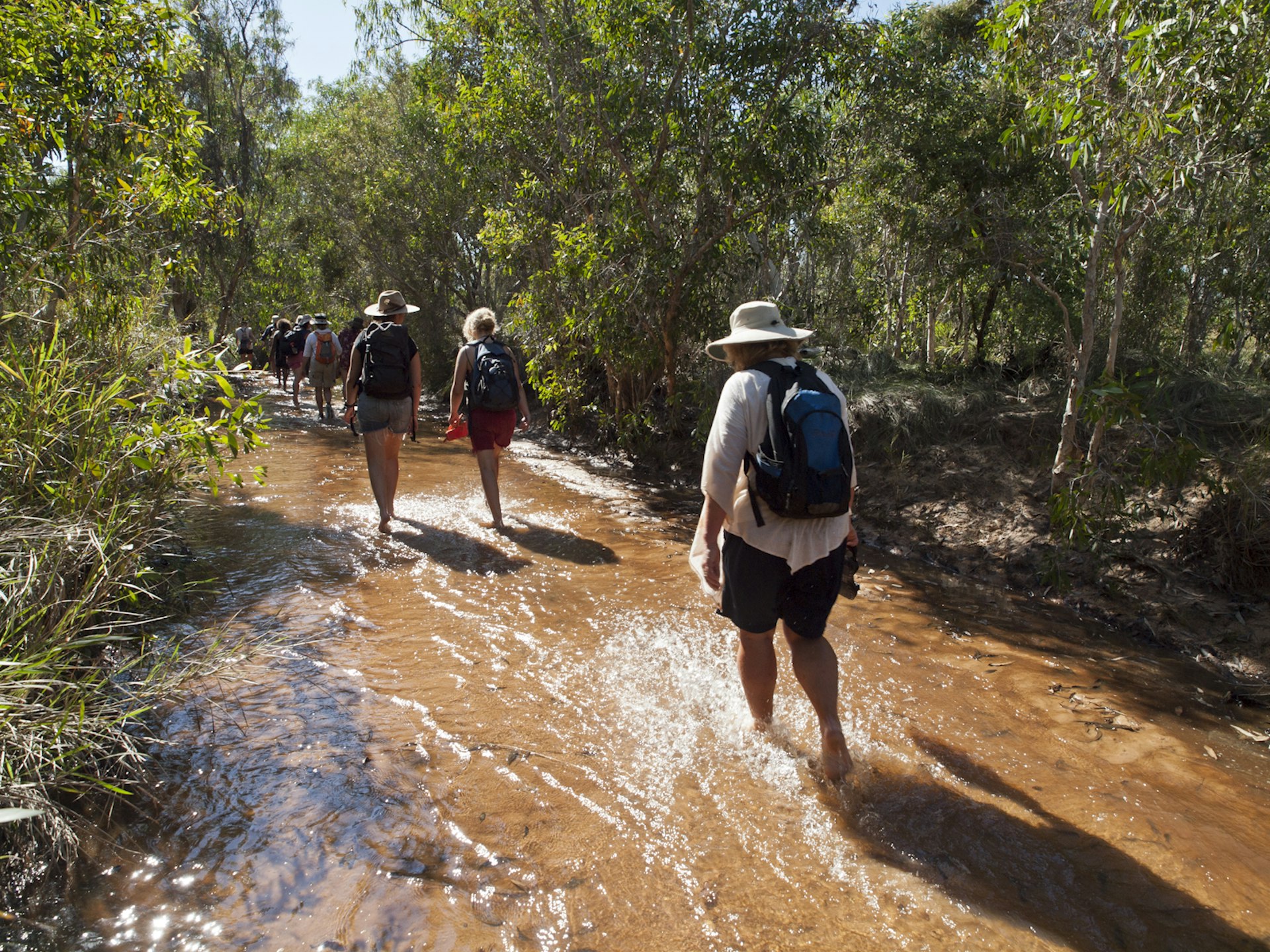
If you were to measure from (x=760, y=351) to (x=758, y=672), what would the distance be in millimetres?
1293

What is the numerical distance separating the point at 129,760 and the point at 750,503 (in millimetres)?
2473

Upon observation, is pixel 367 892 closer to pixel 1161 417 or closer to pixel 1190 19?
pixel 1190 19

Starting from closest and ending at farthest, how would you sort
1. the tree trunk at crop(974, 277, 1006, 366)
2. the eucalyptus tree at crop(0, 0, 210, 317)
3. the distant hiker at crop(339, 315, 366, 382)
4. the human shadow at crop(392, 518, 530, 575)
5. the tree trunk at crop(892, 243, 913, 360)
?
the eucalyptus tree at crop(0, 0, 210, 317), the human shadow at crop(392, 518, 530, 575), the tree trunk at crop(974, 277, 1006, 366), the tree trunk at crop(892, 243, 913, 360), the distant hiker at crop(339, 315, 366, 382)

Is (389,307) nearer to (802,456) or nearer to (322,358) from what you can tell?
(802,456)

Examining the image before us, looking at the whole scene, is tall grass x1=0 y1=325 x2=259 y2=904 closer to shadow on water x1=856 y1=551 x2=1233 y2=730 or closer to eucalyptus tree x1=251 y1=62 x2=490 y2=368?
shadow on water x1=856 y1=551 x2=1233 y2=730

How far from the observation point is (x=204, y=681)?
3.69 m

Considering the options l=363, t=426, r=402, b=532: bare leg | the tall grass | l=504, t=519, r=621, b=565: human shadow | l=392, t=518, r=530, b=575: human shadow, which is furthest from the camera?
l=363, t=426, r=402, b=532: bare leg

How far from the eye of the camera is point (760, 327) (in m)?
3.13

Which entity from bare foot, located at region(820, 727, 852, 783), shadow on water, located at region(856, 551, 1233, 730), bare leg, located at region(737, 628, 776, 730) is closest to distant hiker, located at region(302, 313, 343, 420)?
shadow on water, located at region(856, 551, 1233, 730)

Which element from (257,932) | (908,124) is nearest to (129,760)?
(257,932)

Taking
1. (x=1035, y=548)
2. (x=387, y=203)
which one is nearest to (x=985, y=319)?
(x=1035, y=548)

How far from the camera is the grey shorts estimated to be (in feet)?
21.2

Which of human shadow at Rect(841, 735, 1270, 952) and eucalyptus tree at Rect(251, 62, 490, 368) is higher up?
eucalyptus tree at Rect(251, 62, 490, 368)

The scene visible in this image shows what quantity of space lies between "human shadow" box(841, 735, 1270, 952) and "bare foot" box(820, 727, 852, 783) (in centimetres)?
13
